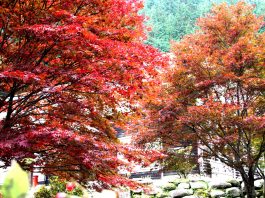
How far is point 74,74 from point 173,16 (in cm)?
3944

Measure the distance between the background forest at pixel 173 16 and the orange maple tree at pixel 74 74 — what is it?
3102 cm

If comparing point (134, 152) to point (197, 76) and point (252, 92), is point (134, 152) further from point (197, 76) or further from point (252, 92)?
point (252, 92)

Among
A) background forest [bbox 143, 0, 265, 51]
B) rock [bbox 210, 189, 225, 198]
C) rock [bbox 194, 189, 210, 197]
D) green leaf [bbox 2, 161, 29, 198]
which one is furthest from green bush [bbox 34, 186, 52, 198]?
background forest [bbox 143, 0, 265, 51]

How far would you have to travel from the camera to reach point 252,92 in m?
10.1

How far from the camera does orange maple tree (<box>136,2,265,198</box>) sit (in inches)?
367

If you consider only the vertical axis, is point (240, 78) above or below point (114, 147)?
above

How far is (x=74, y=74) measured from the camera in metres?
5.73

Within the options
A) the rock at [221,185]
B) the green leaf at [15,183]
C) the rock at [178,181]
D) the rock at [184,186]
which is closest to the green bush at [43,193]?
the rock at [184,186]

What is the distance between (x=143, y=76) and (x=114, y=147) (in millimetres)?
1422

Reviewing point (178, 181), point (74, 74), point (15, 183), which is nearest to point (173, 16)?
point (178, 181)

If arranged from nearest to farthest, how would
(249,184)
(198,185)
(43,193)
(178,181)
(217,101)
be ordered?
(217,101), (249,184), (43,193), (198,185), (178,181)

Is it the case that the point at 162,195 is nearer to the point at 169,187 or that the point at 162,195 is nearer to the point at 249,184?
the point at 169,187

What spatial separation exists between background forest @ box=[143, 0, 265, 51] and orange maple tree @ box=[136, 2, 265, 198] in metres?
27.1

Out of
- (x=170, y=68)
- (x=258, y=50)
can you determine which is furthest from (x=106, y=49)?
(x=258, y=50)
